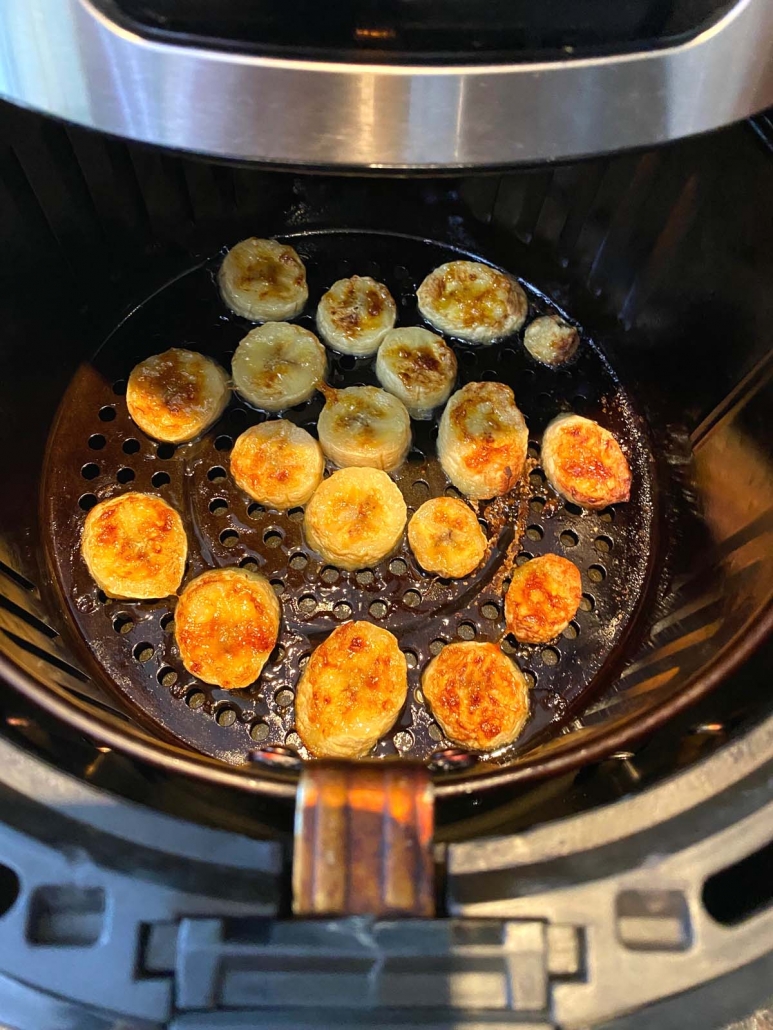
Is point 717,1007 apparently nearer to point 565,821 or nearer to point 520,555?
point 565,821

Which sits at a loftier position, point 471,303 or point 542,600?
point 471,303

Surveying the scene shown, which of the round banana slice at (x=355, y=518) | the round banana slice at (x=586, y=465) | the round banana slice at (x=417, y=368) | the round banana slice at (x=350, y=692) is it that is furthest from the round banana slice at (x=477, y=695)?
the round banana slice at (x=417, y=368)

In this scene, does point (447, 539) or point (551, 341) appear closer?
point (447, 539)

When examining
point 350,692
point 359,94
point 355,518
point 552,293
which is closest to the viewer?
point 359,94

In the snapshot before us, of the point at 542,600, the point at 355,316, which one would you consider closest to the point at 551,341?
the point at 355,316

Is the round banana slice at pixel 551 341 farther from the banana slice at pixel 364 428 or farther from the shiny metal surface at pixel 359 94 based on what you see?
the shiny metal surface at pixel 359 94

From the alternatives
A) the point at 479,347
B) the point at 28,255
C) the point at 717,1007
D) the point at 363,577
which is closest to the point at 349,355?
the point at 479,347

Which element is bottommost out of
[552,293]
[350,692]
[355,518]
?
[350,692]

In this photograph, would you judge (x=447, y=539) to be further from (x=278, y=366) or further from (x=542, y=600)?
(x=278, y=366)
